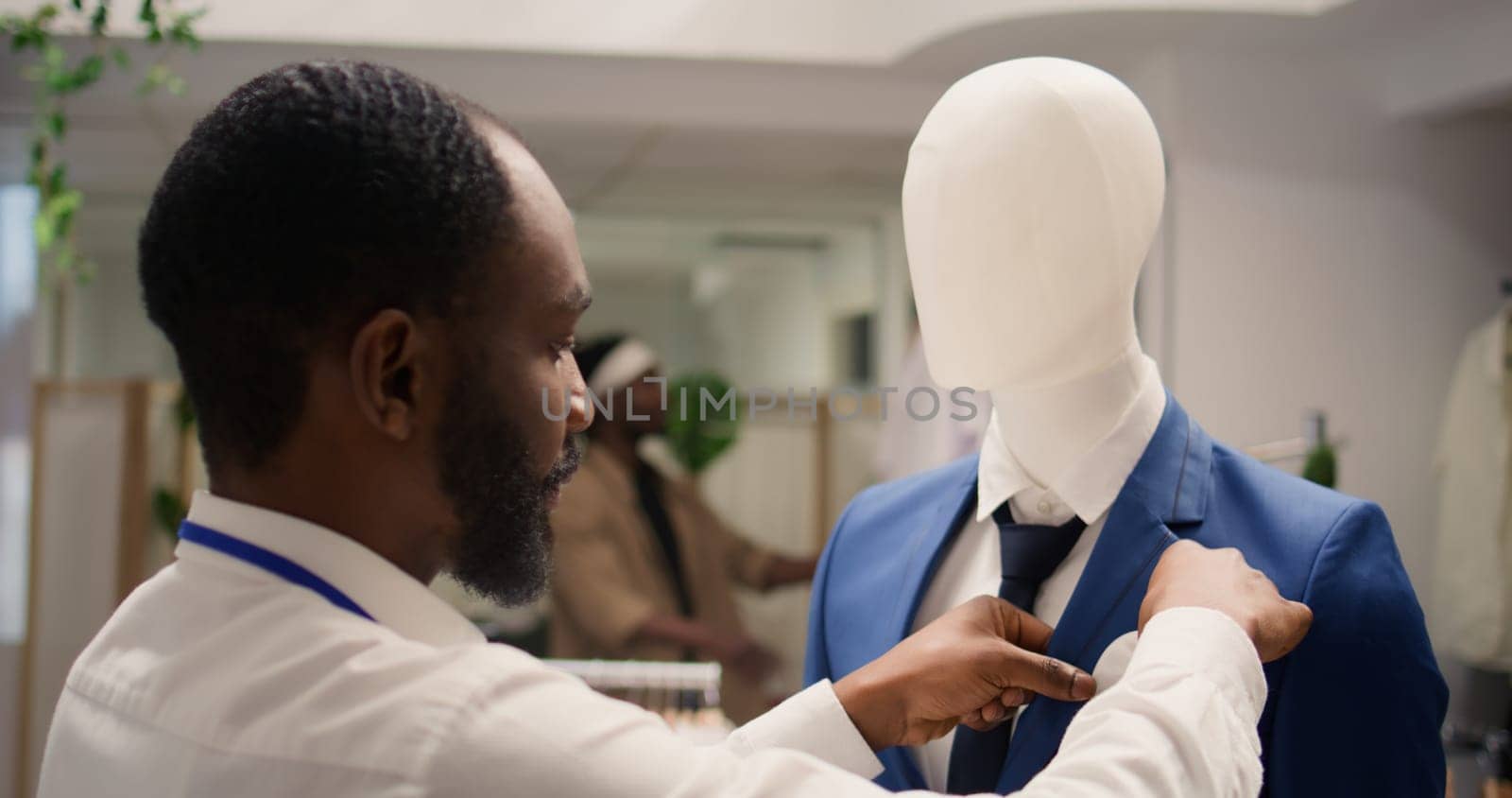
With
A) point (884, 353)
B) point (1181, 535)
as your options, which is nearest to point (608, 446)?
point (884, 353)

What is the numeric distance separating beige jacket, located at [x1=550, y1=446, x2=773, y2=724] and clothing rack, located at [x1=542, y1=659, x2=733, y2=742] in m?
0.18

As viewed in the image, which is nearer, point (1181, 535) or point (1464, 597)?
point (1181, 535)

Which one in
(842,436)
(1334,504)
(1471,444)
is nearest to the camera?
(1334,504)

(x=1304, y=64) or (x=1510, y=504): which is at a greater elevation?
(x=1304, y=64)

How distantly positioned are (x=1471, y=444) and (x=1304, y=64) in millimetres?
984

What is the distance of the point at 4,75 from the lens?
3.69m

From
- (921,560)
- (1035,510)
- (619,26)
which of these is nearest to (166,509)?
(619,26)

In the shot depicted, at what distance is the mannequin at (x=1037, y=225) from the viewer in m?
0.95

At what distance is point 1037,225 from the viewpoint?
96cm

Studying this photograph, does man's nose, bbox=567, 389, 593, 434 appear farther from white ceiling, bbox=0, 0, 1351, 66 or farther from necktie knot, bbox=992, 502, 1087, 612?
white ceiling, bbox=0, 0, 1351, 66

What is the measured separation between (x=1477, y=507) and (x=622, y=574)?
211 cm

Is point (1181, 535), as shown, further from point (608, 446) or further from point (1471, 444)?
point (608, 446)

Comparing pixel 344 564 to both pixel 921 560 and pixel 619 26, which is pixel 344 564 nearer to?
pixel 921 560

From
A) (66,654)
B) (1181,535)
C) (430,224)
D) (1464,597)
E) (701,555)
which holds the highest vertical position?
(430,224)
